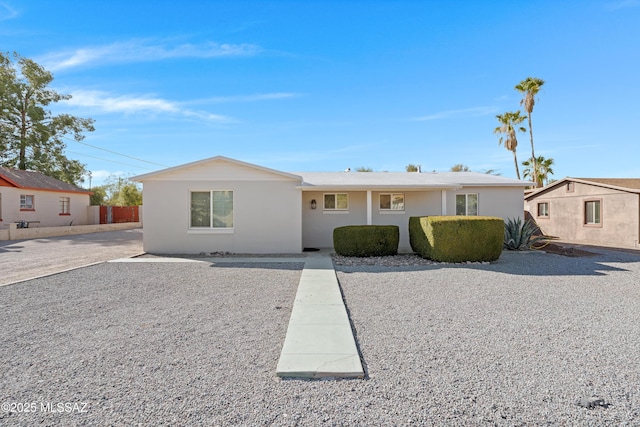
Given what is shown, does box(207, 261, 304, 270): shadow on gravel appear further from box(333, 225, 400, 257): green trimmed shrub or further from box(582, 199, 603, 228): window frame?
box(582, 199, 603, 228): window frame

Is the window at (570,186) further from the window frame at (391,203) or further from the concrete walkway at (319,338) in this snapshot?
the concrete walkway at (319,338)

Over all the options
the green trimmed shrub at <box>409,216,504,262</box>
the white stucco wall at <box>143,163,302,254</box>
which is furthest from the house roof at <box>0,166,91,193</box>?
the green trimmed shrub at <box>409,216,504,262</box>

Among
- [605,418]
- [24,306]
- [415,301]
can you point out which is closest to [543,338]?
[605,418]

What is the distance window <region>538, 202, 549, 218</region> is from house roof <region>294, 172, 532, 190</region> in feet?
21.2

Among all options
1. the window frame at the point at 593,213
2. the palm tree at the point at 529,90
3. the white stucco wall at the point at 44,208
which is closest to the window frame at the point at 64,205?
the white stucco wall at the point at 44,208

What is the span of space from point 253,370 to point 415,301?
3374mm

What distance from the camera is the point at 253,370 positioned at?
3.03 metres

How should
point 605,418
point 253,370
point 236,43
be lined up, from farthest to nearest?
1. point 236,43
2. point 253,370
3. point 605,418

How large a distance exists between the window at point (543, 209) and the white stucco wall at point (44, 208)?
3209 cm

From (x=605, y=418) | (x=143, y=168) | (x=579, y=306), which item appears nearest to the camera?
(x=605, y=418)

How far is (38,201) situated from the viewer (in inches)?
824

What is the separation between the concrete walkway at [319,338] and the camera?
298 cm

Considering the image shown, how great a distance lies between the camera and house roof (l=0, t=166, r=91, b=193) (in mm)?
19094

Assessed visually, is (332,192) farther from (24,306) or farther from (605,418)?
(605,418)
